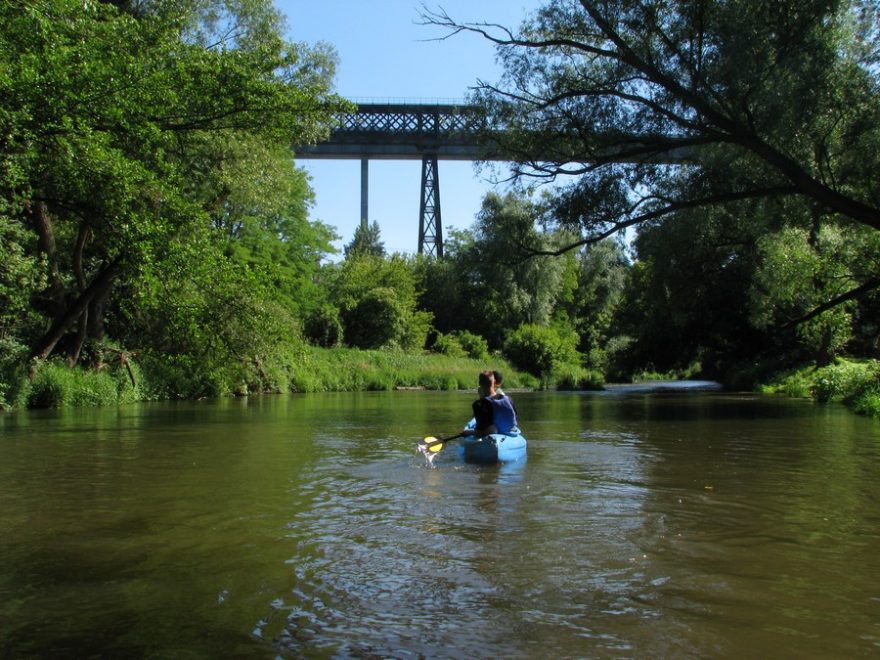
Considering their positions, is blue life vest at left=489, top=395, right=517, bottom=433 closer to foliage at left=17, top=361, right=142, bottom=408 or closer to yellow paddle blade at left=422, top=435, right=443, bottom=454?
yellow paddle blade at left=422, top=435, right=443, bottom=454

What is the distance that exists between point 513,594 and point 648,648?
1.06 metres

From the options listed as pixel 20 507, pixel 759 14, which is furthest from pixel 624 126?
pixel 20 507

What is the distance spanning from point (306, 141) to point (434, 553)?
1770 centimetres

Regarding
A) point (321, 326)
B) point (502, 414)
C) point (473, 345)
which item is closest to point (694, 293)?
point (502, 414)

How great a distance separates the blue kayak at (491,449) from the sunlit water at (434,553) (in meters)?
0.22

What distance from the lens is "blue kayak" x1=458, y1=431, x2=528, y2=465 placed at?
10469 mm

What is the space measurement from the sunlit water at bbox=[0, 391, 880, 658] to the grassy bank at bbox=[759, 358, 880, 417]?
858 centimetres

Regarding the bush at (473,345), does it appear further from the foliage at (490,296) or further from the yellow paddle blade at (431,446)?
the yellow paddle blade at (431,446)

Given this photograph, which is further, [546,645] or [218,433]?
[218,433]

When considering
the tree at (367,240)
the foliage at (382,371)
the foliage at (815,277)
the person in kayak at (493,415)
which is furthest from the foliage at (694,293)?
the tree at (367,240)

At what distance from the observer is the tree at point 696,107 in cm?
1362

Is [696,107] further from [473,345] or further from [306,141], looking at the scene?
[473,345]

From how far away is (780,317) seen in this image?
102 ft

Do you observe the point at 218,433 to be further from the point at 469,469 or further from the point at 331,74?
the point at 331,74
